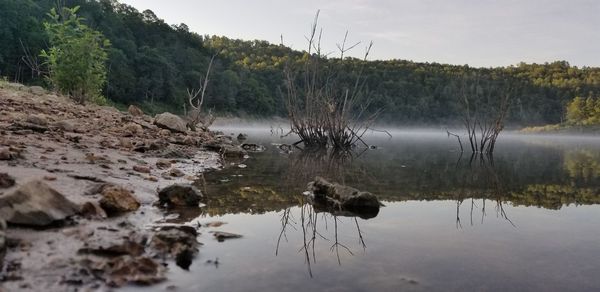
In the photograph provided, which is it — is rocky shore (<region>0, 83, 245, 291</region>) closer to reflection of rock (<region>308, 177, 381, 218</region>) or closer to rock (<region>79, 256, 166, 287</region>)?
rock (<region>79, 256, 166, 287</region>)

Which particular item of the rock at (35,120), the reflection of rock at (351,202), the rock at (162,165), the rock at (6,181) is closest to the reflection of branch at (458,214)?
the reflection of rock at (351,202)

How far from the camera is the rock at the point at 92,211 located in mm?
3713

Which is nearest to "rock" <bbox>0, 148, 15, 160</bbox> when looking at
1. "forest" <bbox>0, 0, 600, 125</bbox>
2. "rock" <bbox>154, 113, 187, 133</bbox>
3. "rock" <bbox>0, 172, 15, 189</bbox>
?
"rock" <bbox>0, 172, 15, 189</bbox>

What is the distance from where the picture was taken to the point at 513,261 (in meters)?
3.53

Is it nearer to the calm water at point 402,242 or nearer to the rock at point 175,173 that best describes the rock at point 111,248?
the calm water at point 402,242

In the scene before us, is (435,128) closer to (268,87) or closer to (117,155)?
(268,87)

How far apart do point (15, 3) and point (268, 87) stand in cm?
5060

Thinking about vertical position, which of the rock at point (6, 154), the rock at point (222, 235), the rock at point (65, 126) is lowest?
the rock at point (222, 235)

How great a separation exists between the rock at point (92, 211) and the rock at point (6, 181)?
Answer: 2.18 ft

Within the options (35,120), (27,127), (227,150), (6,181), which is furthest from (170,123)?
(6,181)

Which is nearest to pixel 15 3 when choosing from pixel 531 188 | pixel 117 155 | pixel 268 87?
pixel 268 87

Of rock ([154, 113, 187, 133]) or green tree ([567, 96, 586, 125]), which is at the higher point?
green tree ([567, 96, 586, 125])

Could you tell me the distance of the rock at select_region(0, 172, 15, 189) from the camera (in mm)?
3727

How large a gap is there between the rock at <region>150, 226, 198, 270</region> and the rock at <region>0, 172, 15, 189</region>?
144 centimetres
